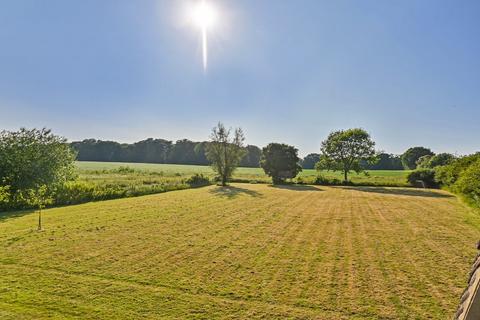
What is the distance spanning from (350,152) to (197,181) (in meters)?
27.1

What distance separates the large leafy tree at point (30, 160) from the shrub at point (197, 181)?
21.7 meters

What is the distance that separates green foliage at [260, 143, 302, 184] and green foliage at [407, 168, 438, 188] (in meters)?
18.1

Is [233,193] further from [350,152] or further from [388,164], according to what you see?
[388,164]

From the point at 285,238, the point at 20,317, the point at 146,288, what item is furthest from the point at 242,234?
the point at 20,317

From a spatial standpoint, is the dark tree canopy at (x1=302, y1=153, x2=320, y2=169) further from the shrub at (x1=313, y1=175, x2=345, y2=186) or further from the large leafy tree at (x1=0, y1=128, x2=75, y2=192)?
the large leafy tree at (x1=0, y1=128, x2=75, y2=192)

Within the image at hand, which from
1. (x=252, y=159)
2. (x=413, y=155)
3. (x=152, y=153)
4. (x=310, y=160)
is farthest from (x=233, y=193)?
(x=152, y=153)

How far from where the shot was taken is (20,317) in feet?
19.8

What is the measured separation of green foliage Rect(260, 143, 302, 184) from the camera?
5094cm

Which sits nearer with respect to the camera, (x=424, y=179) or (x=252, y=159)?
(x=424, y=179)

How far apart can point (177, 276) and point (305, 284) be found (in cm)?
375

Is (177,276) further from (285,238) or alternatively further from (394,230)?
(394,230)

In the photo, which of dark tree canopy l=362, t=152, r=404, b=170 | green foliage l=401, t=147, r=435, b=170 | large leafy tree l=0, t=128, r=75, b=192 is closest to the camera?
A: large leafy tree l=0, t=128, r=75, b=192

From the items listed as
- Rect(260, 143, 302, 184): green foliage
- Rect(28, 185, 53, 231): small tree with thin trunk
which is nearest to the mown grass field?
Rect(28, 185, 53, 231): small tree with thin trunk

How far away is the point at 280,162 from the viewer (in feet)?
167
